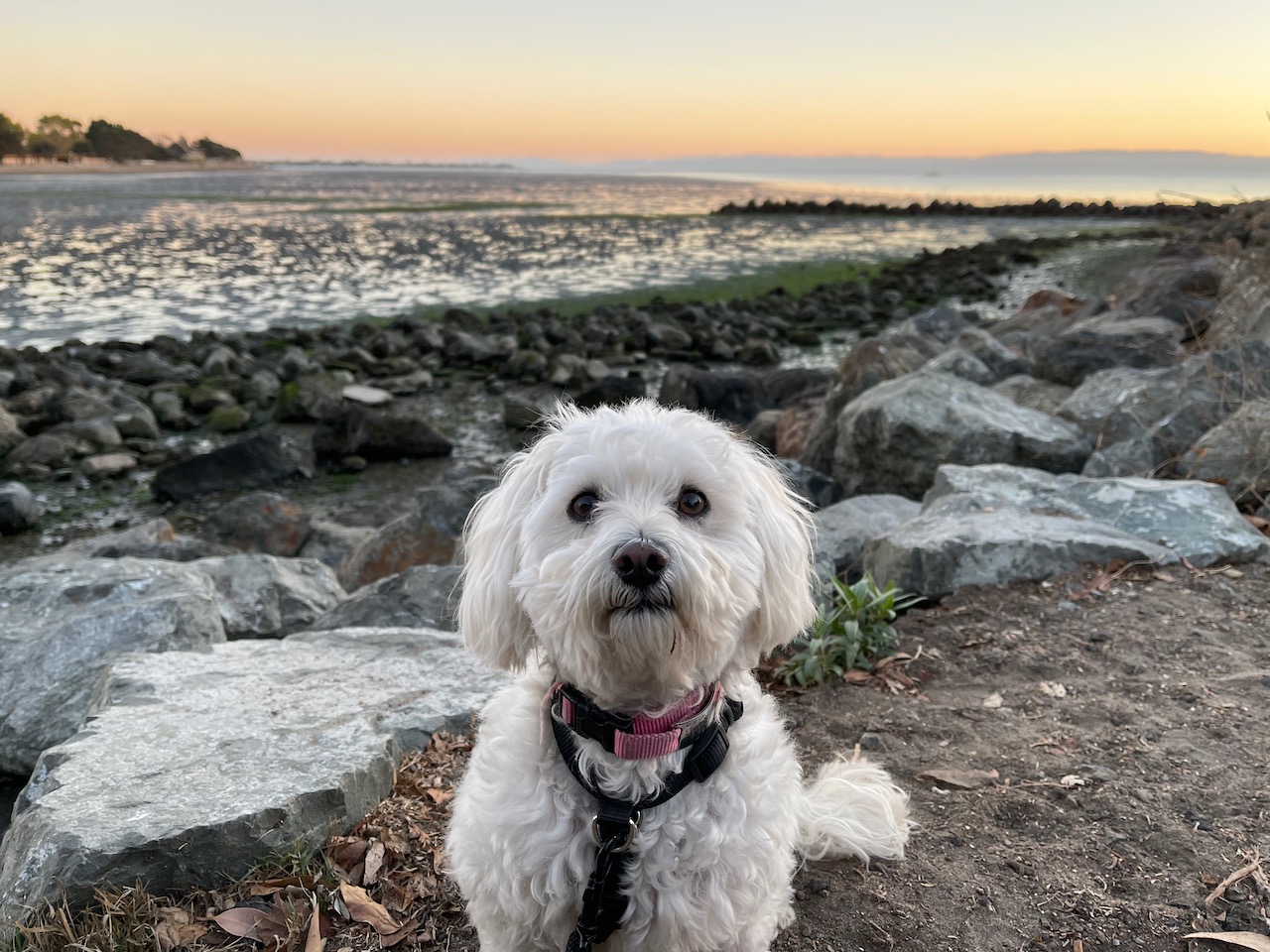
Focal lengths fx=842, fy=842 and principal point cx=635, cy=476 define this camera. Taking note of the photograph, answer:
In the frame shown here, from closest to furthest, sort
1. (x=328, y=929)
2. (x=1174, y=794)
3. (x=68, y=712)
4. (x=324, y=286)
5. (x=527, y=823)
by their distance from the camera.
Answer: (x=527, y=823), (x=328, y=929), (x=1174, y=794), (x=68, y=712), (x=324, y=286)

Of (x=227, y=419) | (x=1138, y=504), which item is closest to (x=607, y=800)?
(x=1138, y=504)

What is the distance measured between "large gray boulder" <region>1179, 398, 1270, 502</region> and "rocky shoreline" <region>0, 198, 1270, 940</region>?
25 mm

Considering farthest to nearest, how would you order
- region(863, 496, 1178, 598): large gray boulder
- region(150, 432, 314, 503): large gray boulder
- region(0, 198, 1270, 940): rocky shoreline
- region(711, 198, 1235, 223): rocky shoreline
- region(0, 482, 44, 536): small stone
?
region(711, 198, 1235, 223): rocky shoreline < region(150, 432, 314, 503): large gray boulder < region(0, 482, 44, 536): small stone < region(863, 496, 1178, 598): large gray boulder < region(0, 198, 1270, 940): rocky shoreline

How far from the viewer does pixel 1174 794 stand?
3.47 metres

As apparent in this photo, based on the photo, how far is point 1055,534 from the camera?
554 centimetres

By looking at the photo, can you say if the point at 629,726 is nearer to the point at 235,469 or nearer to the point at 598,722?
the point at 598,722

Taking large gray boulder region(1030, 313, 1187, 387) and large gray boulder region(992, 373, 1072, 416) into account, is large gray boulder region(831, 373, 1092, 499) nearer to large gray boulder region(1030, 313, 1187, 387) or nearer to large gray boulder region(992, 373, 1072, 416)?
large gray boulder region(992, 373, 1072, 416)

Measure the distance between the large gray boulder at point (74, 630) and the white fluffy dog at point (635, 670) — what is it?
3.07 m

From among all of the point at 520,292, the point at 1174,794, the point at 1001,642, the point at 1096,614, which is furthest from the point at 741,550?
the point at 520,292

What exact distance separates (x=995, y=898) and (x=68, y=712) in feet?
15.5

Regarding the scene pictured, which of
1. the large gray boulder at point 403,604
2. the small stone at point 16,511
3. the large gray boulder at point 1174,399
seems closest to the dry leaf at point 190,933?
the large gray boulder at point 403,604

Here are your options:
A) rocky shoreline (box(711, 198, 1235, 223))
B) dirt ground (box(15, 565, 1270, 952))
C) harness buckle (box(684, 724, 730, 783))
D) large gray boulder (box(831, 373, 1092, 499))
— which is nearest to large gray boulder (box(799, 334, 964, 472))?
large gray boulder (box(831, 373, 1092, 499))

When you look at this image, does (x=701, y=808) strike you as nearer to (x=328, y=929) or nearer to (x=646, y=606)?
(x=646, y=606)

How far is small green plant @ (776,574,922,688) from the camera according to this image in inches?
188
